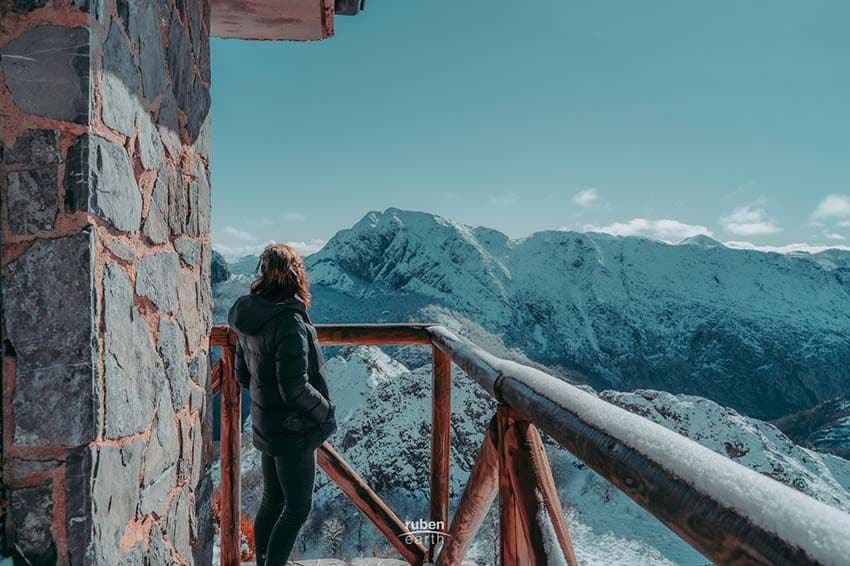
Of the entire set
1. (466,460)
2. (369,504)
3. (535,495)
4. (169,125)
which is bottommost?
(466,460)

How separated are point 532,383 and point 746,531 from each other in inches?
22.0

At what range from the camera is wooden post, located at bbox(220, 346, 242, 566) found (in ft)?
7.15

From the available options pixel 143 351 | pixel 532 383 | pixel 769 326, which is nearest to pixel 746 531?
pixel 532 383

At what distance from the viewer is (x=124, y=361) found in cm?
118

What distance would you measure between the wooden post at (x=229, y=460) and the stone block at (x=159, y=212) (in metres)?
0.75

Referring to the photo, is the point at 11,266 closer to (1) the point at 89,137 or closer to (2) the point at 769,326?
(1) the point at 89,137

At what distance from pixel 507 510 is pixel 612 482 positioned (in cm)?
Result: 59

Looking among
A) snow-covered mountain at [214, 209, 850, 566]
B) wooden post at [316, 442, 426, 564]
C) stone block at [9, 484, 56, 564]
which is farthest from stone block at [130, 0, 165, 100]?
snow-covered mountain at [214, 209, 850, 566]

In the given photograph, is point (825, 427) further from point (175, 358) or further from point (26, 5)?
point (26, 5)

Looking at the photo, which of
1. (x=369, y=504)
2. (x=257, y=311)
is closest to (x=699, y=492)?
(x=257, y=311)

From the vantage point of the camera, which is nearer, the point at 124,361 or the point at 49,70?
the point at 49,70

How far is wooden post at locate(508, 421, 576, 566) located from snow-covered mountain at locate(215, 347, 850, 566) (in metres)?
3.15

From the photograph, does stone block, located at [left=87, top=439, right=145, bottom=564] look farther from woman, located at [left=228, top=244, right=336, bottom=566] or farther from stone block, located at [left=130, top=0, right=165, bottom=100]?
stone block, located at [left=130, top=0, right=165, bottom=100]

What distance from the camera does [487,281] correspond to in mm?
67875
